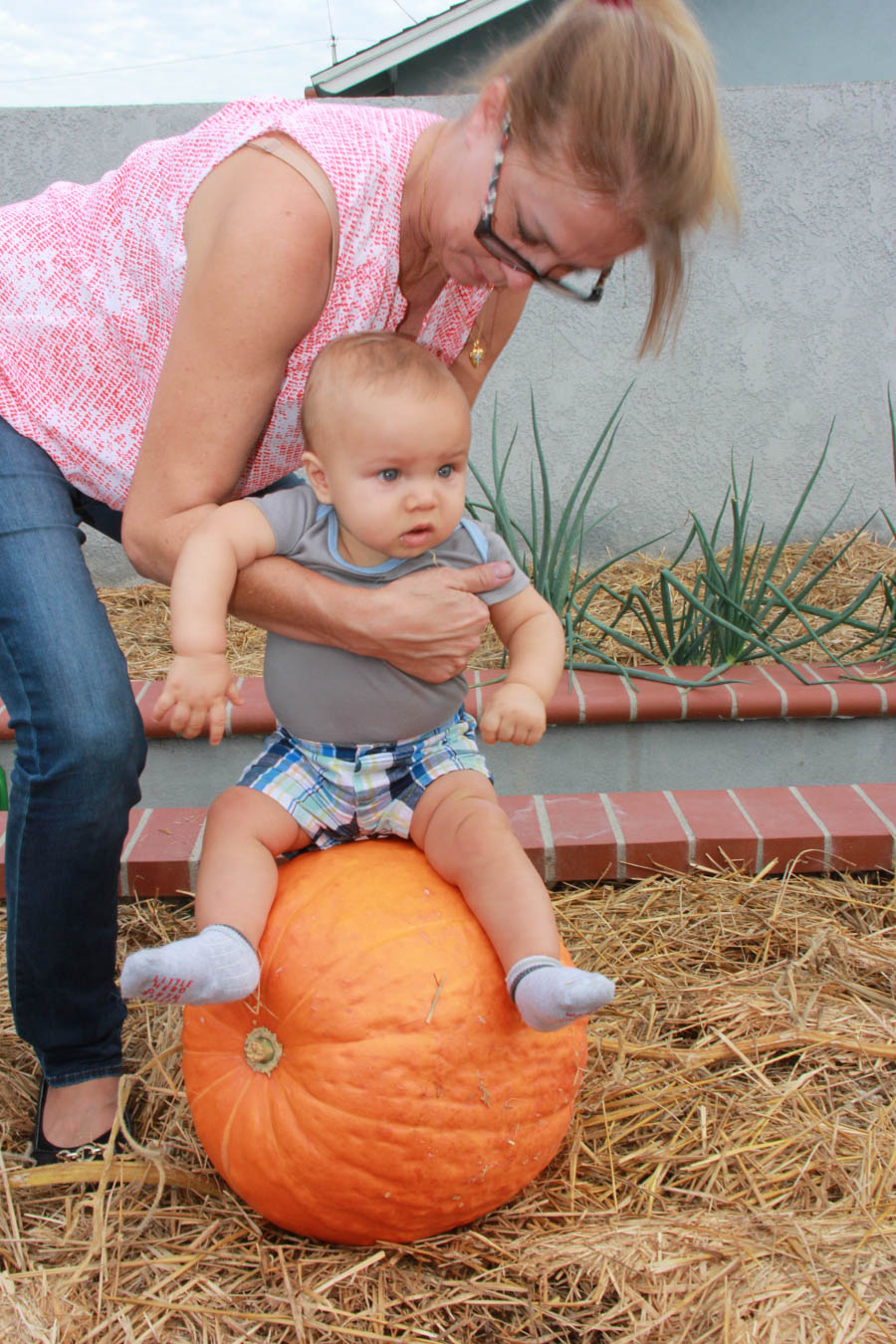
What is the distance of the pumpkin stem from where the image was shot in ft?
4.46

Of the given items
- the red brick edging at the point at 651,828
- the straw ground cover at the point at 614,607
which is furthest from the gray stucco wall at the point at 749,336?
the red brick edging at the point at 651,828

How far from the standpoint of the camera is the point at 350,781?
154 cm

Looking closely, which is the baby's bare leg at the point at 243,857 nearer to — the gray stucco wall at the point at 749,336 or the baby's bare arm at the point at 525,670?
the baby's bare arm at the point at 525,670

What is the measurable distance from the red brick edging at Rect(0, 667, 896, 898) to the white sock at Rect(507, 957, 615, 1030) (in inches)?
40.6

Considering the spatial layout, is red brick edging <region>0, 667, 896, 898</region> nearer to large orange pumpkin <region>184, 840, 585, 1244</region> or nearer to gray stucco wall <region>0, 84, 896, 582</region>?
large orange pumpkin <region>184, 840, 585, 1244</region>

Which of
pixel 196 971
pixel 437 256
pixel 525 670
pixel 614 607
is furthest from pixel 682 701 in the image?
pixel 196 971

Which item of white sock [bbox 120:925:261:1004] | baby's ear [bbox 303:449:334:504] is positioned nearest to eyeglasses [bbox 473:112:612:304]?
baby's ear [bbox 303:449:334:504]

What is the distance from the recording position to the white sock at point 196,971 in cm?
117

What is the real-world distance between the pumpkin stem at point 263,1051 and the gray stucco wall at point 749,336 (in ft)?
9.78

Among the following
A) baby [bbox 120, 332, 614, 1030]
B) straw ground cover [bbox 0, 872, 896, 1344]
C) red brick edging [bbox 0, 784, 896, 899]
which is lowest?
red brick edging [bbox 0, 784, 896, 899]

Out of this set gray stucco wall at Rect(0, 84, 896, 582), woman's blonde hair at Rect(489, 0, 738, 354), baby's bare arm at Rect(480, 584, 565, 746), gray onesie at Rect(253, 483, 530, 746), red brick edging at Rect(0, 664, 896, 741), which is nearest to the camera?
woman's blonde hair at Rect(489, 0, 738, 354)

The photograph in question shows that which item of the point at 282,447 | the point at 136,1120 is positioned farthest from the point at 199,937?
the point at 282,447

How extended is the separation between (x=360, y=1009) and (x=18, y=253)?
1162mm

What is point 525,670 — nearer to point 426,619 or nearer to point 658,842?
point 426,619
